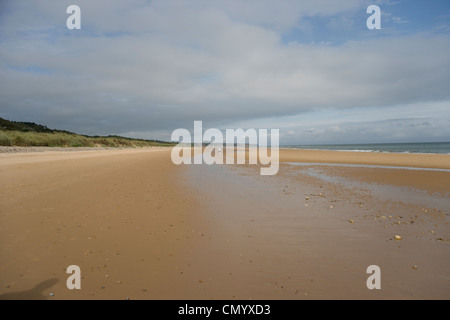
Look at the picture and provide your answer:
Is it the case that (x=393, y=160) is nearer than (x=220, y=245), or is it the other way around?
(x=220, y=245)

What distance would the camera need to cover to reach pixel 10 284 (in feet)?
12.5

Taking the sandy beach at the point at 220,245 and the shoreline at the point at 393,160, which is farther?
the shoreline at the point at 393,160

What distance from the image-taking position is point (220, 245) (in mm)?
5391

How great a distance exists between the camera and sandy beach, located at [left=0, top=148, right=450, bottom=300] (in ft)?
12.4

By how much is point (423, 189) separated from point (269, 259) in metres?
10.9

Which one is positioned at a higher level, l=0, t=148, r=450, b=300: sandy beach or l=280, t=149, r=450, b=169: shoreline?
l=280, t=149, r=450, b=169: shoreline

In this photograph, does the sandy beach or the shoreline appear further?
the shoreline

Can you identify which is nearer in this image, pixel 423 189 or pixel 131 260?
pixel 131 260

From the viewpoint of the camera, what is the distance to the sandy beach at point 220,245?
3793mm

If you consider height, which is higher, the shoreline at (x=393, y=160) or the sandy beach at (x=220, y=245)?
the shoreline at (x=393, y=160)

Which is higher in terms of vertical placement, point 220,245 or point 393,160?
point 393,160
